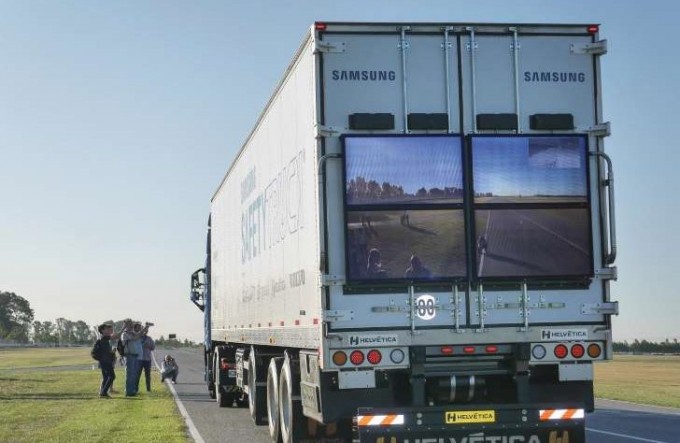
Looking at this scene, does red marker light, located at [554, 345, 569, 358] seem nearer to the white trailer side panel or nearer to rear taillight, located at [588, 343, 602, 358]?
rear taillight, located at [588, 343, 602, 358]

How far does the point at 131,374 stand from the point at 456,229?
713 inches

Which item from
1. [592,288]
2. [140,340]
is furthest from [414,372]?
[140,340]

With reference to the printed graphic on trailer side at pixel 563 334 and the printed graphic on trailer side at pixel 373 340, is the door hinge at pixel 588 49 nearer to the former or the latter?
the printed graphic on trailer side at pixel 563 334

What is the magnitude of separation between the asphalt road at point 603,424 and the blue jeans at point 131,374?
4283mm

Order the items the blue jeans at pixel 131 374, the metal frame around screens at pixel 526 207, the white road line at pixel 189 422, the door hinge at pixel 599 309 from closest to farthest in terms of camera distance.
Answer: the metal frame around screens at pixel 526 207, the door hinge at pixel 599 309, the white road line at pixel 189 422, the blue jeans at pixel 131 374

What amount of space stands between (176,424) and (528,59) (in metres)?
9.22

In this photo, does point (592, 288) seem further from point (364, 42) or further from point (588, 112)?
point (364, 42)

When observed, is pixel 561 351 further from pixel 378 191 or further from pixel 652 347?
pixel 652 347

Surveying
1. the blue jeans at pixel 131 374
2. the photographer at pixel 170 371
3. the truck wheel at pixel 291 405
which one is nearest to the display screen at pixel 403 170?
the truck wheel at pixel 291 405

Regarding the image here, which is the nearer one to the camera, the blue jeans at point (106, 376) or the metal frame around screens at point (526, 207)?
the metal frame around screens at point (526, 207)

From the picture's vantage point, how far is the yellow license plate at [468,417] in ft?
35.8

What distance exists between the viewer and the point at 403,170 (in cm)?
1104

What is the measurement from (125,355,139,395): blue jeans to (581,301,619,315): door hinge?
17925 mm

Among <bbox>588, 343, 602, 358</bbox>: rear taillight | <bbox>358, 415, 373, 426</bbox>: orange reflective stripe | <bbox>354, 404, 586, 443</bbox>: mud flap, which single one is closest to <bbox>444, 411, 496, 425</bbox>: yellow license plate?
<bbox>354, 404, 586, 443</bbox>: mud flap
